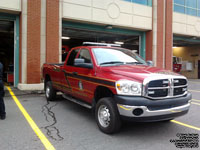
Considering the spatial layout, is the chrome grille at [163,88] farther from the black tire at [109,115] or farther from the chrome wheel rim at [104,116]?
the chrome wheel rim at [104,116]

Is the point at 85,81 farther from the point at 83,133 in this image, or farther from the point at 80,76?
the point at 83,133

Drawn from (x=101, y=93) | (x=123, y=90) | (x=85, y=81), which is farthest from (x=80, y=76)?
(x=123, y=90)

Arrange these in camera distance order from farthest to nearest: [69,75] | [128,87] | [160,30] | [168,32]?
[168,32] → [160,30] → [69,75] → [128,87]

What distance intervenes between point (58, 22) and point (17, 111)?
20.8 feet

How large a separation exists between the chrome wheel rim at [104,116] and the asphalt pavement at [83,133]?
236mm

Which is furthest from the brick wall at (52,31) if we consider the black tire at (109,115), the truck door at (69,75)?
the black tire at (109,115)

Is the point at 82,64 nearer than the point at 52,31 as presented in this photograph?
Yes

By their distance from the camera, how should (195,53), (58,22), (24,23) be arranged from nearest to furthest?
(24,23) → (58,22) → (195,53)

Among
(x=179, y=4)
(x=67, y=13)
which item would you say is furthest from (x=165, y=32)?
(x=67, y=13)

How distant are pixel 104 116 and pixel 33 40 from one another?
760 centimetres

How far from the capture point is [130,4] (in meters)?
13.4

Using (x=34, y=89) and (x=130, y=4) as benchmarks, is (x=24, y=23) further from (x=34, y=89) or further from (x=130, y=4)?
A: (x=130, y=4)

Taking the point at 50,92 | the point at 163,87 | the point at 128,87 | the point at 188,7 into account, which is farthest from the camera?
the point at 188,7

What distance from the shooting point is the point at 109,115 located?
3.95m
